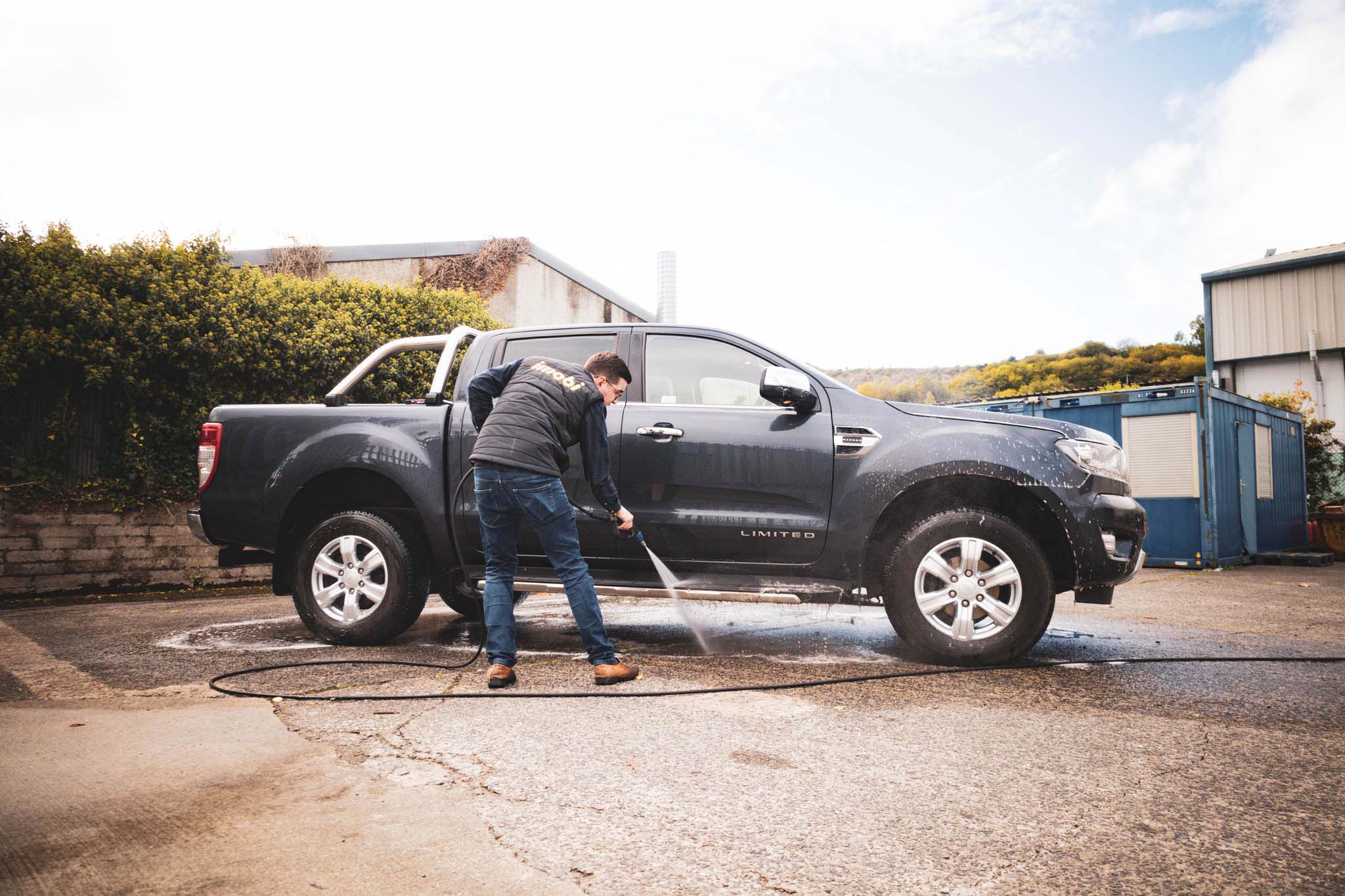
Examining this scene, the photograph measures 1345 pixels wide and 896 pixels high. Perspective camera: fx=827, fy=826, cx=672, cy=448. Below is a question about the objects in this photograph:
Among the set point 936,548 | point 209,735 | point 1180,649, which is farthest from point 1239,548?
point 209,735

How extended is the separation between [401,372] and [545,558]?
531cm

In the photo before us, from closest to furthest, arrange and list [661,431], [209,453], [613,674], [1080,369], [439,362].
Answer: [613,674], [661,431], [209,453], [439,362], [1080,369]

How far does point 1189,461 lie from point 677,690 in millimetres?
10454

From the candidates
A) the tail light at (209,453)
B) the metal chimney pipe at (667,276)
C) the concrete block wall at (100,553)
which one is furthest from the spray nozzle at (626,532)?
the metal chimney pipe at (667,276)

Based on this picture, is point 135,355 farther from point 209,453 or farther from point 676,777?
point 676,777

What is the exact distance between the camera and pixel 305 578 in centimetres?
500

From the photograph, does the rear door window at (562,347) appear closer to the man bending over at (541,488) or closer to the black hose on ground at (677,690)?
the man bending over at (541,488)

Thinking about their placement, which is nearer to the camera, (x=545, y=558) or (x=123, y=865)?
(x=123, y=865)

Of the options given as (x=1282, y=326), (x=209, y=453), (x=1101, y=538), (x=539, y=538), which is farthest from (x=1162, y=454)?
(x=1282, y=326)

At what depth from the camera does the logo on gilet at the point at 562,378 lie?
4152mm

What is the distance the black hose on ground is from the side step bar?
48cm

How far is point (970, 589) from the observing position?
4.30m

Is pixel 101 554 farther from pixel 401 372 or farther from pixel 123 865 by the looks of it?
pixel 123 865

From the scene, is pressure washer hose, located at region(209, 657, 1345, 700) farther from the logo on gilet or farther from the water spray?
the logo on gilet
